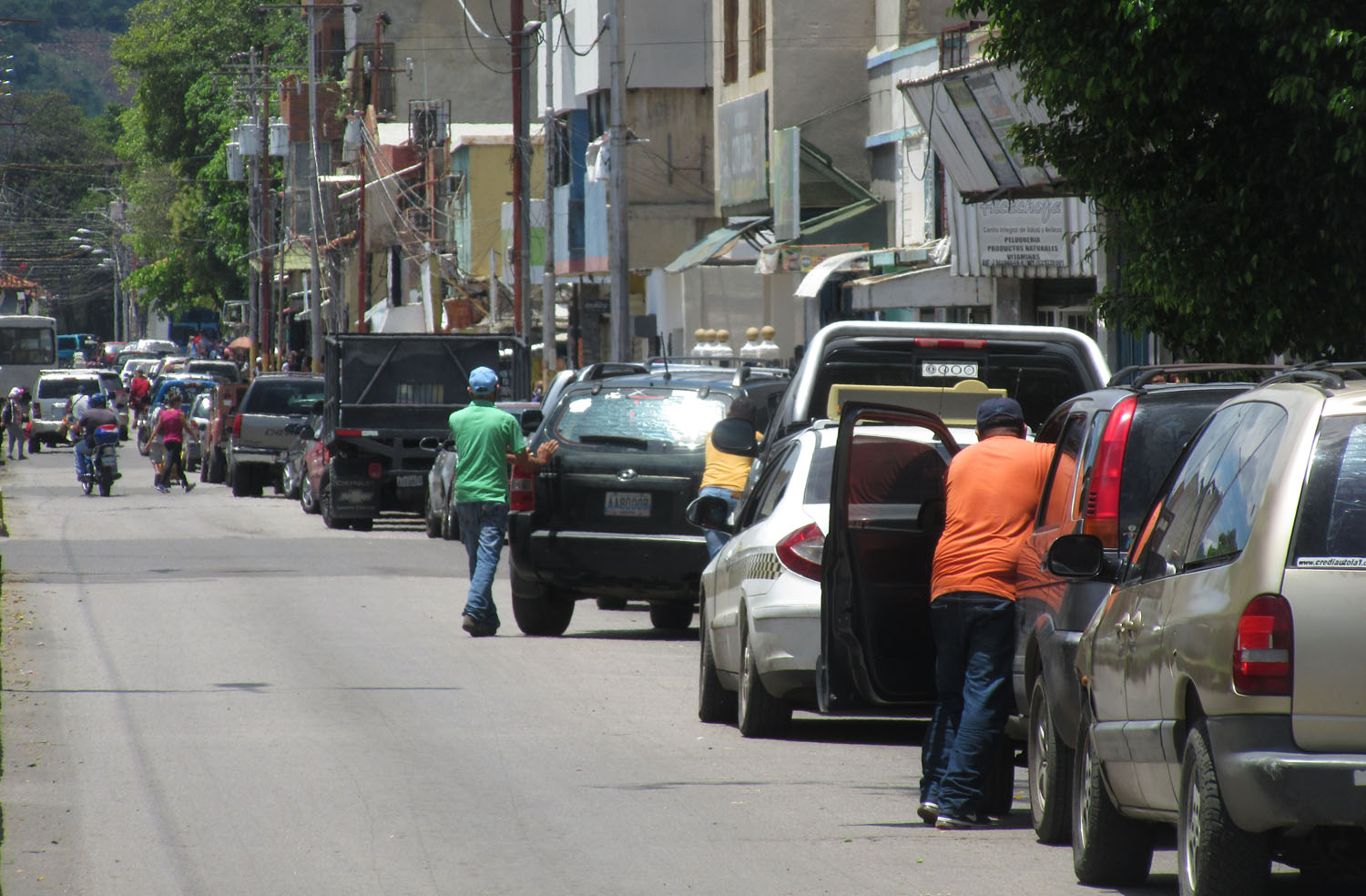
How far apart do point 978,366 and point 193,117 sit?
85.8 meters

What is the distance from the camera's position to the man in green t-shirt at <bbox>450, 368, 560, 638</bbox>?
15.3m

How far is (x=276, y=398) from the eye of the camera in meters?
35.9

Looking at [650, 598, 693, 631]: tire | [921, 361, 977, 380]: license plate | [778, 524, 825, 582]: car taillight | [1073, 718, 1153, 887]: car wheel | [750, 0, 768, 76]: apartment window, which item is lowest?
[650, 598, 693, 631]: tire

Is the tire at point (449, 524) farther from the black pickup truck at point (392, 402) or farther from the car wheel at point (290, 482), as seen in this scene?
the car wheel at point (290, 482)

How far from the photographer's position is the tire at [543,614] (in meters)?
15.5

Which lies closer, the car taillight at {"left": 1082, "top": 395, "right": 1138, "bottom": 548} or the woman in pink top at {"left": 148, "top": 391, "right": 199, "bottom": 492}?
the car taillight at {"left": 1082, "top": 395, "right": 1138, "bottom": 548}

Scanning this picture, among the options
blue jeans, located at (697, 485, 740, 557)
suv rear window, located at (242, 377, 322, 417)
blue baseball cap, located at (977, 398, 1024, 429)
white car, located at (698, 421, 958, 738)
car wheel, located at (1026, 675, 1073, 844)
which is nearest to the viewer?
car wheel, located at (1026, 675, 1073, 844)

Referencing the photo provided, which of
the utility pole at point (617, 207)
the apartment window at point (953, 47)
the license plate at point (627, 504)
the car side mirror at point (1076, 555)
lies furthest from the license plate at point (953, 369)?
the utility pole at point (617, 207)

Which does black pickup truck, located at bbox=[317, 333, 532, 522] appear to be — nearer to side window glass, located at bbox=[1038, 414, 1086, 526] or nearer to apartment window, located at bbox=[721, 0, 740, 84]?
apartment window, located at bbox=[721, 0, 740, 84]

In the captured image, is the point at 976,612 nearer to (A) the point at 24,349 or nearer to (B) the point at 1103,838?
(B) the point at 1103,838

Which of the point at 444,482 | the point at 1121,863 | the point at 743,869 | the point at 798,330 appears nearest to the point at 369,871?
the point at 743,869

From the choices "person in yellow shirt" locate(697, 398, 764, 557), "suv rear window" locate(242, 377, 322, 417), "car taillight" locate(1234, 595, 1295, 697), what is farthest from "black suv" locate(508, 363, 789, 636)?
"suv rear window" locate(242, 377, 322, 417)

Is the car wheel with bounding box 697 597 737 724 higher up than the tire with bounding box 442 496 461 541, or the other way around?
the car wheel with bounding box 697 597 737 724

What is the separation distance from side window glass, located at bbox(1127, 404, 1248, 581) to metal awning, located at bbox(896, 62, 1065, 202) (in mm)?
13993
